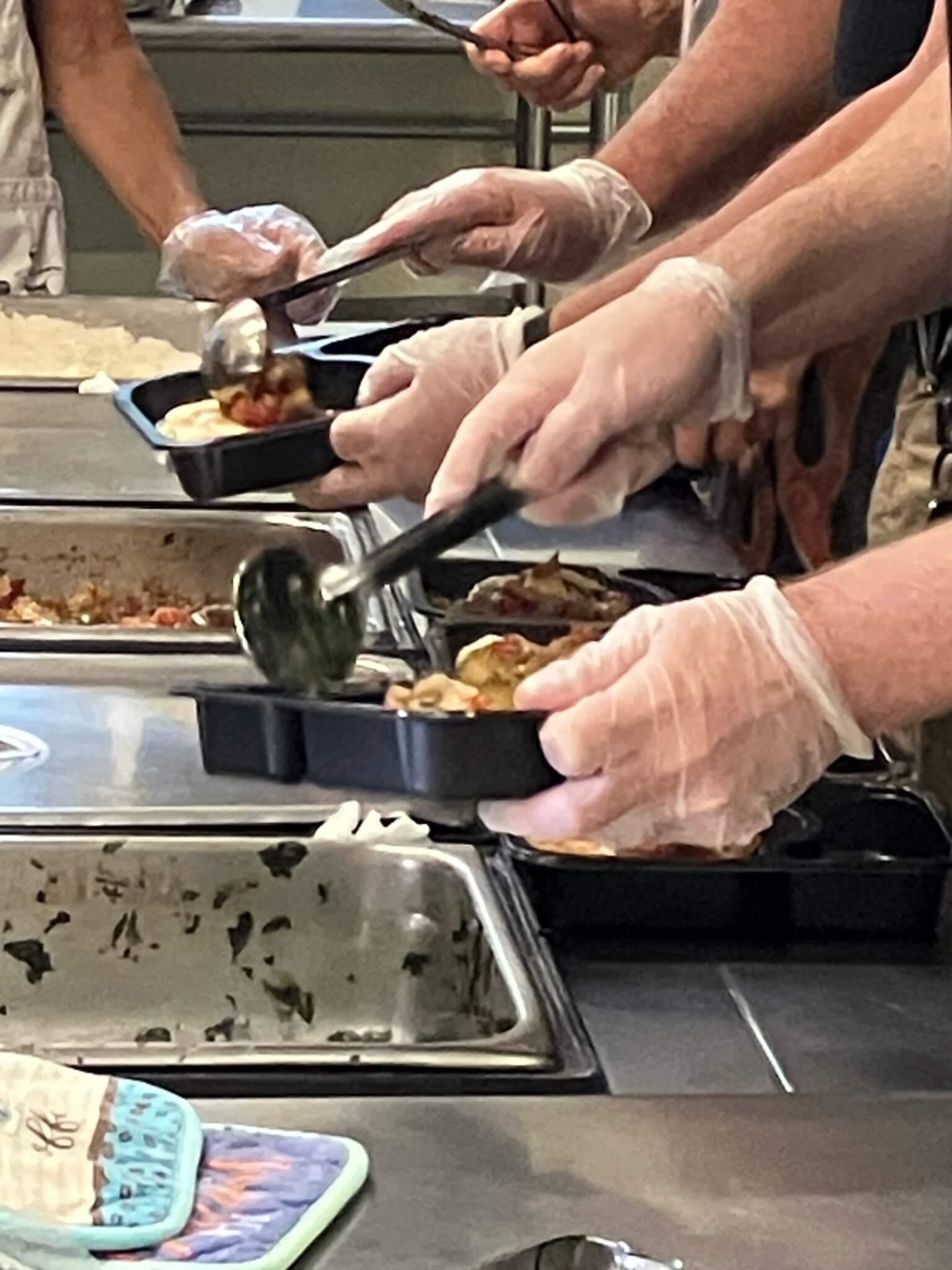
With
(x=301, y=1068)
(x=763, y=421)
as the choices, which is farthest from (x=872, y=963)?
(x=763, y=421)

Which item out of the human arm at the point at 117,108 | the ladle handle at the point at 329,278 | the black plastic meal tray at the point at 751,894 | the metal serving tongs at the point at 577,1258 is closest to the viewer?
the metal serving tongs at the point at 577,1258

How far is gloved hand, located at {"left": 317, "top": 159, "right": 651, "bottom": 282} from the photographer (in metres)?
1.61

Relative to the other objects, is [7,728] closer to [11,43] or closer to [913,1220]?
[913,1220]

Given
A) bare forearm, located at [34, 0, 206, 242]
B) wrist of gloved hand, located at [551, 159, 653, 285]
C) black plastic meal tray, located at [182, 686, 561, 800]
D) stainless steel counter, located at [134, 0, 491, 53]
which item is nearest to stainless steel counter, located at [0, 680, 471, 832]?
black plastic meal tray, located at [182, 686, 561, 800]

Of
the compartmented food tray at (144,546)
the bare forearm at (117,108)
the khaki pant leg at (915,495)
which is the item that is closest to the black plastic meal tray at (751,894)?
the khaki pant leg at (915,495)

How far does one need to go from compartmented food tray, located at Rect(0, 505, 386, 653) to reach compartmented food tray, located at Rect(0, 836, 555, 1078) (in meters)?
0.57

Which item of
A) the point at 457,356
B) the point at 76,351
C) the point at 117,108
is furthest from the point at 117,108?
the point at 457,356

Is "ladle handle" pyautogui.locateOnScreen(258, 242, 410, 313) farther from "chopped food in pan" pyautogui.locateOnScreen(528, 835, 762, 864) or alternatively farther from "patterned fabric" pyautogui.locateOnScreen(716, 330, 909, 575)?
"chopped food in pan" pyautogui.locateOnScreen(528, 835, 762, 864)

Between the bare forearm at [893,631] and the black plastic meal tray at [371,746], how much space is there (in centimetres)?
13

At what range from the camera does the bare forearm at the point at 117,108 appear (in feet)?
8.44

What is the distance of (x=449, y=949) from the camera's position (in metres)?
1.14

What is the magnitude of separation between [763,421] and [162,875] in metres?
0.85

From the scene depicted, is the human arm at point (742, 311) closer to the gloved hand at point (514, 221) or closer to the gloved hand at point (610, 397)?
the gloved hand at point (610, 397)

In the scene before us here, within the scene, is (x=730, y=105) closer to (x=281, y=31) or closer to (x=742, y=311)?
(x=742, y=311)
